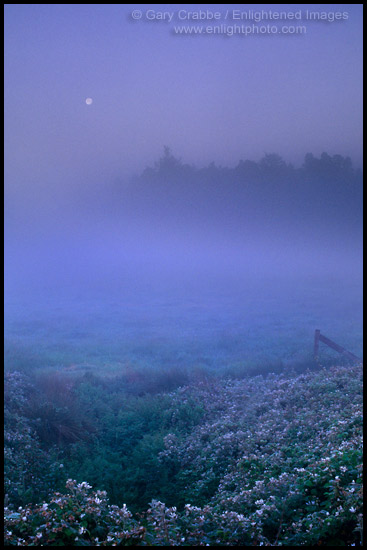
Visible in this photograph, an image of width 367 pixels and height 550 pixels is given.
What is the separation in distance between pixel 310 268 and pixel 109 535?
3093 cm

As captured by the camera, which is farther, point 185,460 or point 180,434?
point 180,434

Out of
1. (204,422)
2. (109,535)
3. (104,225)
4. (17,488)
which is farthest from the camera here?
(104,225)

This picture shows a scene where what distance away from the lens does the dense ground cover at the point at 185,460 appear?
5.20 meters

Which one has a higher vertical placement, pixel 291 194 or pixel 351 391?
pixel 291 194

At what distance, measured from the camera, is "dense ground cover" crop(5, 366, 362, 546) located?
5199 millimetres

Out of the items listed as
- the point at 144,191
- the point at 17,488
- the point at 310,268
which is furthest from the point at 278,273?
the point at 17,488

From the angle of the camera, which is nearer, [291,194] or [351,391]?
[351,391]

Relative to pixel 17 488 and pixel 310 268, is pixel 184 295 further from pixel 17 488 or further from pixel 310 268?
pixel 17 488

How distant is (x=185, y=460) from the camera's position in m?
9.52

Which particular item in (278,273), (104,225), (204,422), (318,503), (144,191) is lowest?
(204,422)

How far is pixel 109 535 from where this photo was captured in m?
4.96

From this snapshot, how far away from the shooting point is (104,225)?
33156mm

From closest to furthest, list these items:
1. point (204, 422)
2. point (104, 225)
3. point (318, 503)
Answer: point (318, 503) < point (204, 422) < point (104, 225)

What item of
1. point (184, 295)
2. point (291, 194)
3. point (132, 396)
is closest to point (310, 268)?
point (291, 194)
